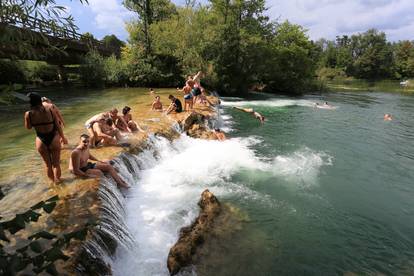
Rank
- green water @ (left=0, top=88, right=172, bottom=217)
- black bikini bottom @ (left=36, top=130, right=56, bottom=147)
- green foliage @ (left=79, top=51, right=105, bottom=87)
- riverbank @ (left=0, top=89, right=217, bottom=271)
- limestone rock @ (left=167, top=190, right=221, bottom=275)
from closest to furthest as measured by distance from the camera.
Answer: riverbank @ (left=0, top=89, right=217, bottom=271)
limestone rock @ (left=167, top=190, right=221, bottom=275)
green water @ (left=0, top=88, right=172, bottom=217)
black bikini bottom @ (left=36, top=130, right=56, bottom=147)
green foliage @ (left=79, top=51, right=105, bottom=87)

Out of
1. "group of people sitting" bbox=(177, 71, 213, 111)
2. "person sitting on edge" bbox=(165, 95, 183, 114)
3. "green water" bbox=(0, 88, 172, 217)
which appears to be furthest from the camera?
"group of people sitting" bbox=(177, 71, 213, 111)

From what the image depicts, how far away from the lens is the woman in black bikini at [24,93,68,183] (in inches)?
254

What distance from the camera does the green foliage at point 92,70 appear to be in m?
30.9

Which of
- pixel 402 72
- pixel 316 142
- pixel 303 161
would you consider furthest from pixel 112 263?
pixel 402 72

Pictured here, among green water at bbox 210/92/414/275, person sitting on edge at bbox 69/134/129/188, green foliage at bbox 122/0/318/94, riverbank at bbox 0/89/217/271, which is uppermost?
green foliage at bbox 122/0/318/94

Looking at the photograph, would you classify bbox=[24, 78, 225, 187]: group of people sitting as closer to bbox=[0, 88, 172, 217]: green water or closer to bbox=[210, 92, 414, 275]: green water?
bbox=[0, 88, 172, 217]: green water

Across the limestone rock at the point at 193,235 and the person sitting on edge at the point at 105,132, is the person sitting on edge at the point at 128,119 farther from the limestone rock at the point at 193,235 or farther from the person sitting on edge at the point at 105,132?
the limestone rock at the point at 193,235

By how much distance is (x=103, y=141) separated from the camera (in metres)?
10.1

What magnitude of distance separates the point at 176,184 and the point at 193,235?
3.17 meters

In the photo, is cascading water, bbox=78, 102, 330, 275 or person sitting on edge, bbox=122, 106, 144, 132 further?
person sitting on edge, bbox=122, 106, 144, 132

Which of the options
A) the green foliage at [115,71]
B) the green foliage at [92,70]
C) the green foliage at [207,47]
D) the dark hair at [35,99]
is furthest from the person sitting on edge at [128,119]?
the green foliage at [115,71]

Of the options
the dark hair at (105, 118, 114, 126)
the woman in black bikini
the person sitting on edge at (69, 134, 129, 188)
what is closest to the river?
the woman in black bikini

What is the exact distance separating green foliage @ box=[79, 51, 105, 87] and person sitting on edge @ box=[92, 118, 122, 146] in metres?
23.0

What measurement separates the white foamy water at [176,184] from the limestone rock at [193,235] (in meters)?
0.24
